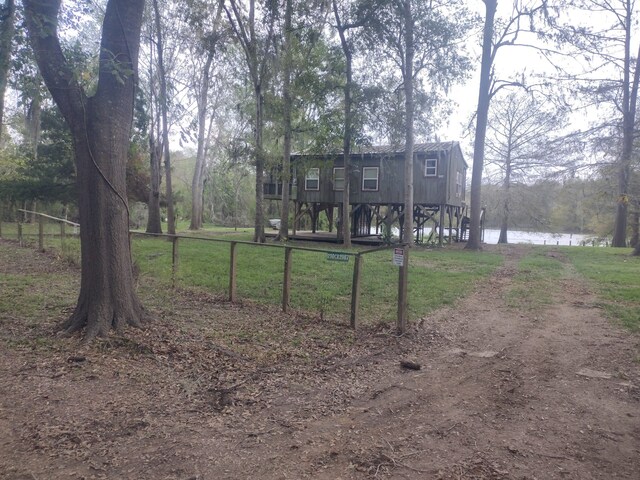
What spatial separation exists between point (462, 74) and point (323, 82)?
18.2 ft

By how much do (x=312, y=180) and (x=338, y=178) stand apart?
173 centimetres

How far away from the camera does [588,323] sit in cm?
695

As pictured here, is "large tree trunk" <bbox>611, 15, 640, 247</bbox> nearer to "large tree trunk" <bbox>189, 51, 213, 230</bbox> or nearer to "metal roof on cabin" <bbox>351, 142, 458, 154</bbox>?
"metal roof on cabin" <bbox>351, 142, 458, 154</bbox>

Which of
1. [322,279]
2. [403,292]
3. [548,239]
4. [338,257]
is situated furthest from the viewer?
[548,239]

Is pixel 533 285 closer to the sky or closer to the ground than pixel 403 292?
closer to the ground

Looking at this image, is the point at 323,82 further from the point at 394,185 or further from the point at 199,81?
the point at 199,81

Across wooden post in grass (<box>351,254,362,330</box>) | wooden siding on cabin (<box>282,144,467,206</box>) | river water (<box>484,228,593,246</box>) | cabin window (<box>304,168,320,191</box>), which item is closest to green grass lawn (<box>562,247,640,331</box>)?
wooden post in grass (<box>351,254,362,330</box>)

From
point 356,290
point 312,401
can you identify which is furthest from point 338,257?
point 312,401

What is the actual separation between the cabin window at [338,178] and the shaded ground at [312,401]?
62.0 ft

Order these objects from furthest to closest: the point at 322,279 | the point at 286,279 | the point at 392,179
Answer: the point at 392,179
the point at 322,279
the point at 286,279

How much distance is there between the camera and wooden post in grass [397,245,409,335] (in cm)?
577

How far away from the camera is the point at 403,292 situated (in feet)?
19.4

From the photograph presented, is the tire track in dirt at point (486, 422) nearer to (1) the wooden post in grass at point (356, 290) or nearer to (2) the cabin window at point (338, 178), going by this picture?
(1) the wooden post in grass at point (356, 290)

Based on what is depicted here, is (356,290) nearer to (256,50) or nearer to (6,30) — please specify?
(6,30)
